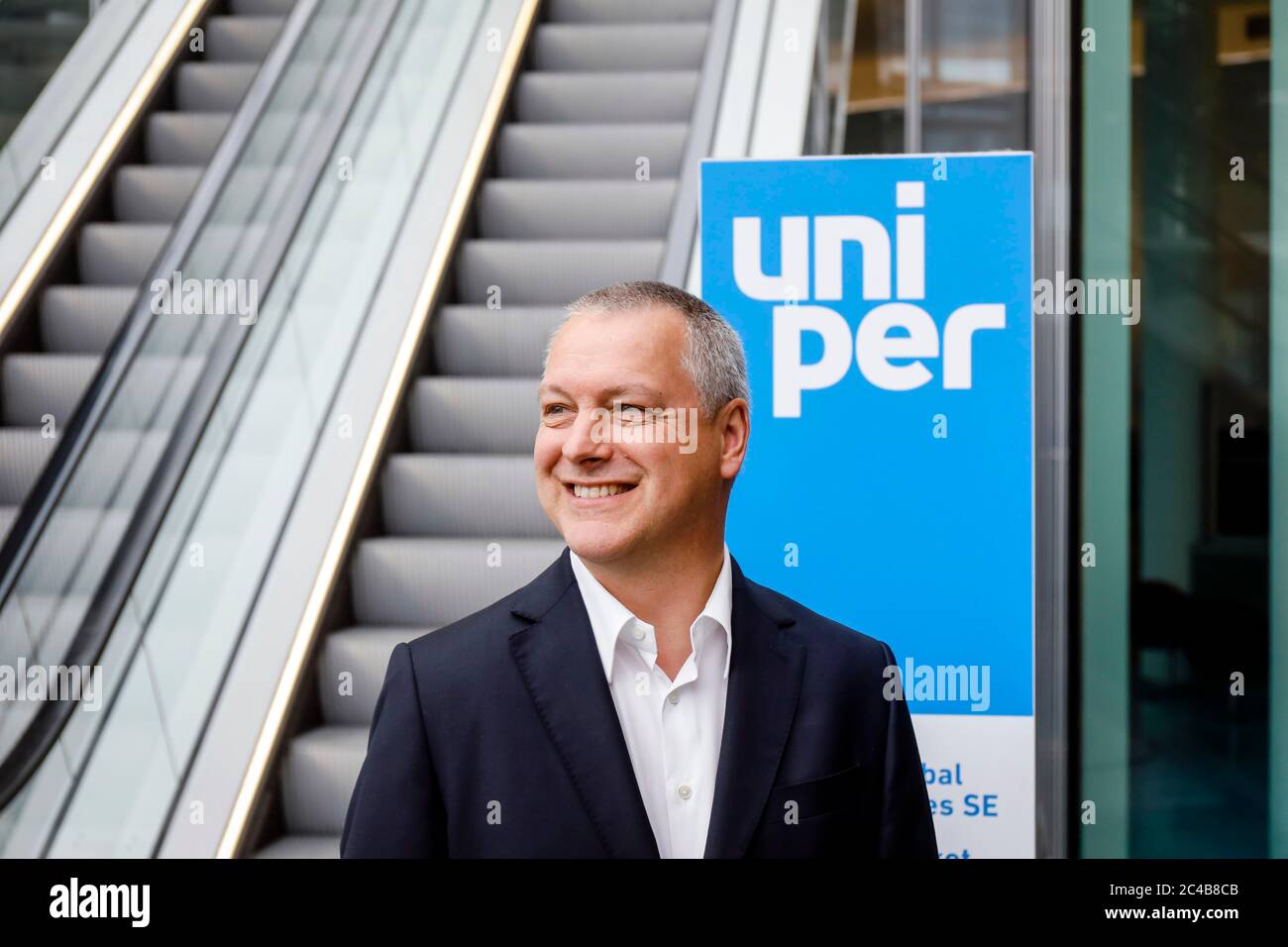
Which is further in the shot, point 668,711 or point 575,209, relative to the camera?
point 575,209

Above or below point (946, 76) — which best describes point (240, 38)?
above

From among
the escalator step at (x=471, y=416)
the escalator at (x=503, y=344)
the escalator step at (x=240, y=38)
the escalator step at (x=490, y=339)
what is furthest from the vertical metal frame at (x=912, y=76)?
the escalator step at (x=240, y=38)

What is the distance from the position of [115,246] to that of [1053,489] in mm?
3356

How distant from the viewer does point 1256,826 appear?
3.16 meters

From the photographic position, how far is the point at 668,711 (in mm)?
1813

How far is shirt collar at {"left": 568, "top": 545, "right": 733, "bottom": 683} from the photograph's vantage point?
1789mm

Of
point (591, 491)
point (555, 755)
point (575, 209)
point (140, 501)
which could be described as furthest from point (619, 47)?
point (555, 755)

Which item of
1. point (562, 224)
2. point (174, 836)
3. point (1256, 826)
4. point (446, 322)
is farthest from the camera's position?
point (562, 224)

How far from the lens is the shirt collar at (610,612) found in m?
1.79

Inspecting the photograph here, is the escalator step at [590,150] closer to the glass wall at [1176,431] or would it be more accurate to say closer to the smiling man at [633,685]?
the glass wall at [1176,431]

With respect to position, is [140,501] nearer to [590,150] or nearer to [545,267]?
[545,267]
